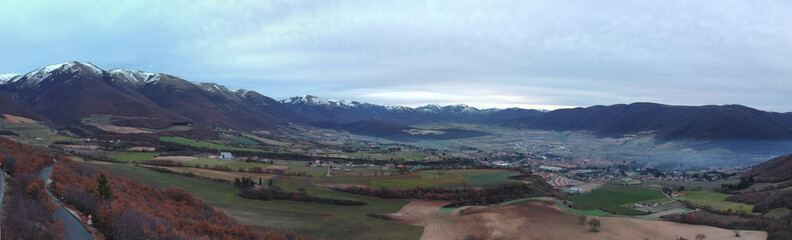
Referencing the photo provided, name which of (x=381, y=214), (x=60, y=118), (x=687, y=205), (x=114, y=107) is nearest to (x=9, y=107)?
(x=60, y=118)

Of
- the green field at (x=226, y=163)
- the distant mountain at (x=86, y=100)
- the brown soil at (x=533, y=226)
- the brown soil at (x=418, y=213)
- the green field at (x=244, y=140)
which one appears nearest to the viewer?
the brown soil at (x=533, y=226)

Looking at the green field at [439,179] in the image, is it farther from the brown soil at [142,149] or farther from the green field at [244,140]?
the green field at [244,140]

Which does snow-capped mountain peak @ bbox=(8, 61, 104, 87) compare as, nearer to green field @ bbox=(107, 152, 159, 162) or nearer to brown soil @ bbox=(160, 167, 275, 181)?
green field @ bbox=(107, 152, 159, 162)

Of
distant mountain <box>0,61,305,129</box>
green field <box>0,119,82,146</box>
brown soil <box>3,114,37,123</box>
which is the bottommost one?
green field <box>0,119,82,146</box>

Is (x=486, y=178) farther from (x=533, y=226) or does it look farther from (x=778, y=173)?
(x=778, y=173)

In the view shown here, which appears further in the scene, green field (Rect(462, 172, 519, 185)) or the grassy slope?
green field (Rect(462, 172, 519, 185))

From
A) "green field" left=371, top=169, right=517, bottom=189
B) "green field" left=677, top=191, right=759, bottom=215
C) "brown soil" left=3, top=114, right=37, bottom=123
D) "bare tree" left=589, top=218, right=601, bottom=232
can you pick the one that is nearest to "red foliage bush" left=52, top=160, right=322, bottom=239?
"bare tree" left=589, top=218, right=601, bottom=232

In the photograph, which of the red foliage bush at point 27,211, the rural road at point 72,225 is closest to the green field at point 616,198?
the rural road at point 72,225
